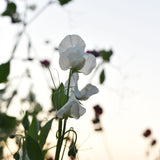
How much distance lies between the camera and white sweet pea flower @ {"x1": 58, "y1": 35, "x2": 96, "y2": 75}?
1.88 ft

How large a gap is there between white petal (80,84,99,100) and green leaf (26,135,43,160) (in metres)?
0.12

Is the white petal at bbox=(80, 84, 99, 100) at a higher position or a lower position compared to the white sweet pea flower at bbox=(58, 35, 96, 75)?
lower

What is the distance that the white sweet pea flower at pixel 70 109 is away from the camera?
545 millimetres

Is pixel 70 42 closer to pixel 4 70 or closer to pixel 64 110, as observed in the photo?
pixel 64 110

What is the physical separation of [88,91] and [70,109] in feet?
0.19

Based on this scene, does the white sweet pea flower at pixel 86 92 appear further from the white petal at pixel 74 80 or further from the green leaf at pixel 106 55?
the green leaf at pixel 106 55

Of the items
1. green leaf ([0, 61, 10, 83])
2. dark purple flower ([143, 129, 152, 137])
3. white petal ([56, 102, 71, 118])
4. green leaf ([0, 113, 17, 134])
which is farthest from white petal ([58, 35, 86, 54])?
dark purple flower ([143, 129, 152, 137])

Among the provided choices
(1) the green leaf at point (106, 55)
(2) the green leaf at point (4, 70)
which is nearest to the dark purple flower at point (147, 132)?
(1) the green leaf at point (106, 55)

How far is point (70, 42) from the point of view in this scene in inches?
23.6

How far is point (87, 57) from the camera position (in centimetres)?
60

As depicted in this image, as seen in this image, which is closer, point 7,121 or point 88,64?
point 88,64

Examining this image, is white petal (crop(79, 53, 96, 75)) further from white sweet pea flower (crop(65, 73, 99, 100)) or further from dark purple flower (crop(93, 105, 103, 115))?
dark purple flower (crop(93, 105, 103, 115))

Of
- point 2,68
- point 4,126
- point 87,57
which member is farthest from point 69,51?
point 4,126

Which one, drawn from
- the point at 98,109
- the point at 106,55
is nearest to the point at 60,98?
the point at 106,55
